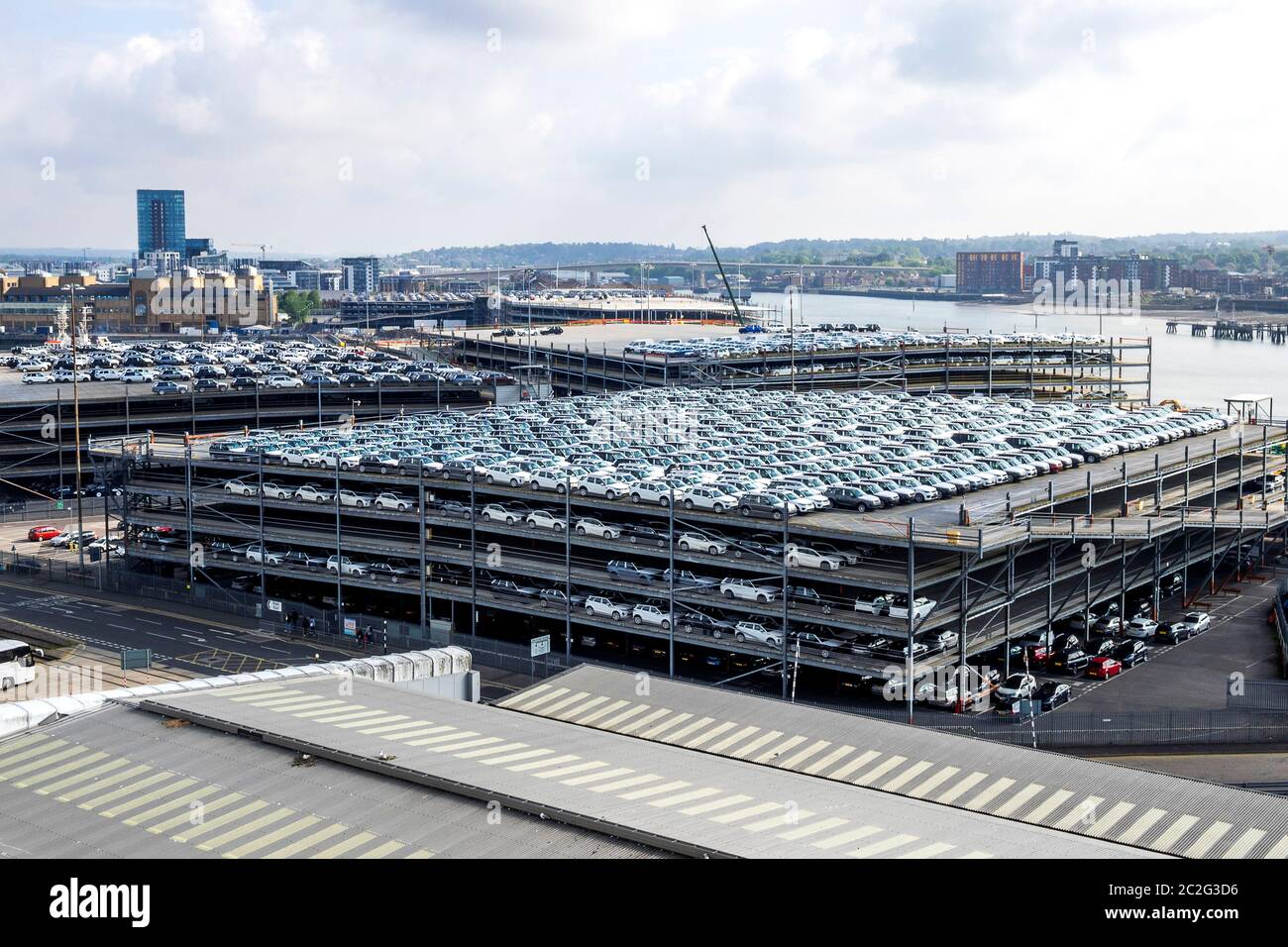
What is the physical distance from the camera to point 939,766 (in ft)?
84.5

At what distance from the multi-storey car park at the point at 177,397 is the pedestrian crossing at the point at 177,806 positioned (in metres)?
54.5

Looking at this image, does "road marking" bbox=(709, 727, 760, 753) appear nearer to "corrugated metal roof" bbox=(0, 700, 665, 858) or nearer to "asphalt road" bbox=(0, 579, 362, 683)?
"corrugated metal roof" bbox=(0, 700, 665, 858)

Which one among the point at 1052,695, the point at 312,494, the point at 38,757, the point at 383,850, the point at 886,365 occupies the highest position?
the point at 886,365

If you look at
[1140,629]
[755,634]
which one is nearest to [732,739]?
[755,634]

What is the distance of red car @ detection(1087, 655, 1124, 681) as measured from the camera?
41.2 m

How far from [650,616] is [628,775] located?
67.3 feet

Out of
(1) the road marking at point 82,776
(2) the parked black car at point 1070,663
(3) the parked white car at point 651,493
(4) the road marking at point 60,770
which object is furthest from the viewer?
(3) the parked white car at point 651,493

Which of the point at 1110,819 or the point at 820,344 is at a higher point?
the point at 820,344

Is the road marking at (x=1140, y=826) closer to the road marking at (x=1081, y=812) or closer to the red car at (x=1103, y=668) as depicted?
the road marking at (x=1081, y=812)

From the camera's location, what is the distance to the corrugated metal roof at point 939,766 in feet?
72.7

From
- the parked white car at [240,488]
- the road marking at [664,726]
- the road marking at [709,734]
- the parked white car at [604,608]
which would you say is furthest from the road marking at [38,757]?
the parked white car at [240,488]

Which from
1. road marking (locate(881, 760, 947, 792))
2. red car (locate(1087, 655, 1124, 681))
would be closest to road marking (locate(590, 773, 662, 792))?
road marking (locate(881, 760, 947, 792))

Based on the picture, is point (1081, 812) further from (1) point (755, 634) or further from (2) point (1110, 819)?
(1) point (755, 634)

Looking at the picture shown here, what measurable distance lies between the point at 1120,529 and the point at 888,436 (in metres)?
17.2
